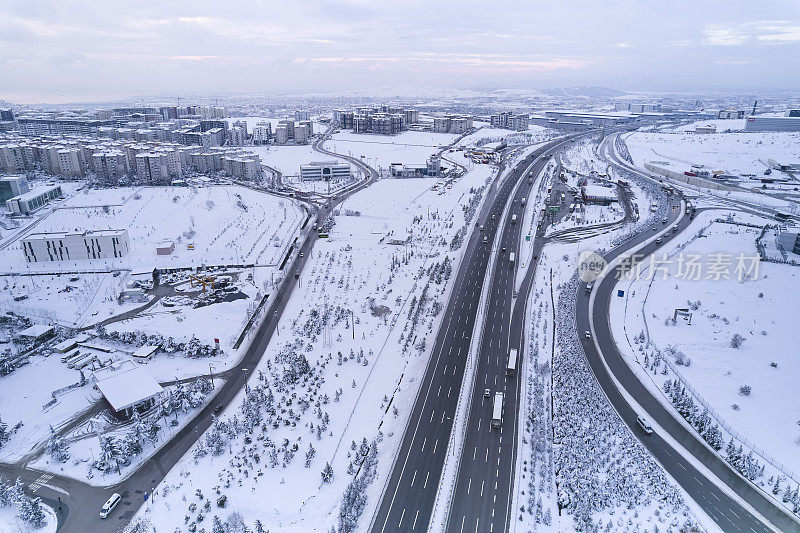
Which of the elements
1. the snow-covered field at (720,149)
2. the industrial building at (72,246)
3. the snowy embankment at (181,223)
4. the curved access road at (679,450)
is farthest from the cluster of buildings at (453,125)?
the curved access road at (679,450)

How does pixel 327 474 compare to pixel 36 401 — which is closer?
pixel 327 474

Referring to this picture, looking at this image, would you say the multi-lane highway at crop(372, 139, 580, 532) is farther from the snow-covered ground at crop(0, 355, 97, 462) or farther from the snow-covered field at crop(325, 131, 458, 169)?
the snow-covered field at crop(325, 131, 458, 169)

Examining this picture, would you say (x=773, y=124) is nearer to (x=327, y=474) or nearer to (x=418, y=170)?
(x=418, y=170)

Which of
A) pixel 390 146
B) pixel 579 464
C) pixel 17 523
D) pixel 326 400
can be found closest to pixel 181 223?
pixel 326 400

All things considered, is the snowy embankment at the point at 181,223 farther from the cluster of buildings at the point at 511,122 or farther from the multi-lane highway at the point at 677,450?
the cluster of buildings at the point at 511,122

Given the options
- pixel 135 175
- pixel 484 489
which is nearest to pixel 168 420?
pixel 484 489

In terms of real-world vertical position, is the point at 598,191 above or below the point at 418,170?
below
